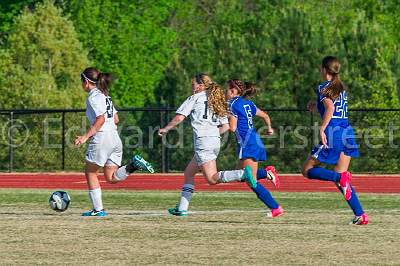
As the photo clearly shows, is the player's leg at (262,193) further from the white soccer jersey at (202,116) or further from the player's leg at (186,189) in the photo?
the player's leg at (186,189)

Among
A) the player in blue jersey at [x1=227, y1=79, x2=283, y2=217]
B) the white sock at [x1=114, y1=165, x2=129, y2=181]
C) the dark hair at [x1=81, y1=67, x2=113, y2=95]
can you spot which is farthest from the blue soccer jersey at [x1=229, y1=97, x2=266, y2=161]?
the dark hair at [x1=81, y1=67, x2=113, y2=95]

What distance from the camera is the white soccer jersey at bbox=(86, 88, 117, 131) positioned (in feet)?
52.2

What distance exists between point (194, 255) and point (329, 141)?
3773 millimetres

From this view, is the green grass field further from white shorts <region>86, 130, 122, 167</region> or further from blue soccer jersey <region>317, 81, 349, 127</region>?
blue soccer jersey <region>317, 81, 349, 127</region>

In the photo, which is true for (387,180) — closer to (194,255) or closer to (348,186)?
(348,186)

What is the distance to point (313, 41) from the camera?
40312 mm

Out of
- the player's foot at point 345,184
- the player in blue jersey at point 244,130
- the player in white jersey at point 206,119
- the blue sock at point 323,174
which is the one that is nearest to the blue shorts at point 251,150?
the player in blue jersey at point 244,130

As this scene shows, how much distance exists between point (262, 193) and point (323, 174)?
3.70ft

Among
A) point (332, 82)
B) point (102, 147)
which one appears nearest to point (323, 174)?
point (332, 82)

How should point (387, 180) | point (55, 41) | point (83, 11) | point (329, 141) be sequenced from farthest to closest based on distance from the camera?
point (83, 11)
point (55, 41)
point (387, 180)
point (329, 141)

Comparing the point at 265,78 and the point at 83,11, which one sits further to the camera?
the point at 83,11

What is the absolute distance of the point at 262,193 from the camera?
15.8 meters

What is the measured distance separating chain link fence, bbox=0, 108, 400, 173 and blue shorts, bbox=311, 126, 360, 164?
20.5 meters

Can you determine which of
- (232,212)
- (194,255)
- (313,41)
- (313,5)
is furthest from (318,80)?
(313,5)
